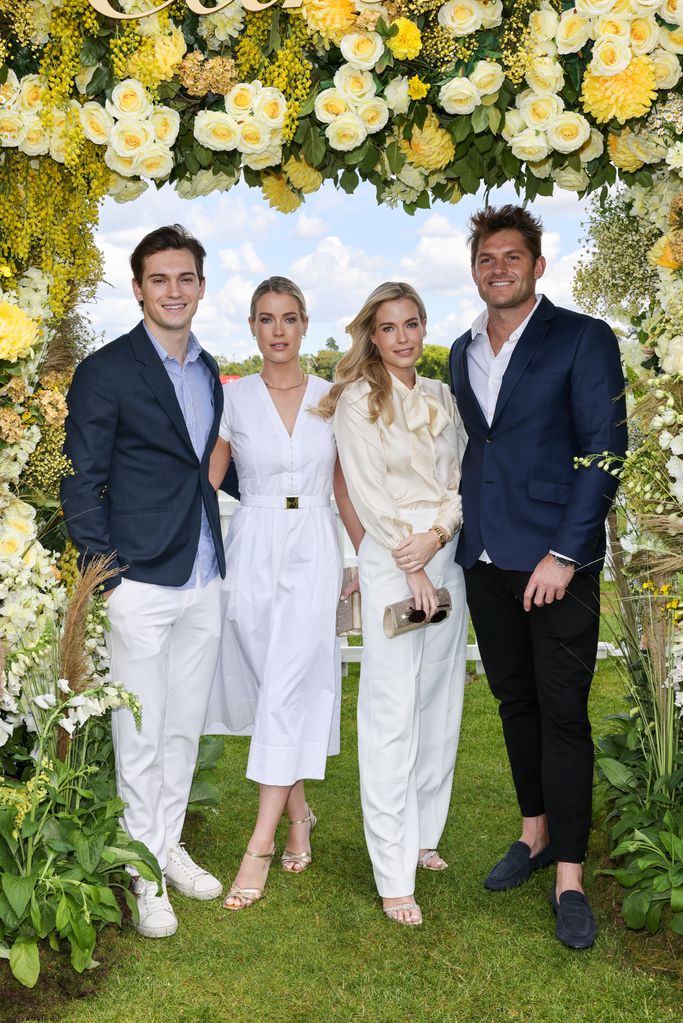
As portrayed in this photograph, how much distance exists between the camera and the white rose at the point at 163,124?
12.4 ft

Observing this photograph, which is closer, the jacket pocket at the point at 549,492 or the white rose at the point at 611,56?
the white rose at the point at 611,56

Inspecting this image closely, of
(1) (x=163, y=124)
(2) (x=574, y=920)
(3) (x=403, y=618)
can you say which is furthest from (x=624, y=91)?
(2) (x=574, y=920)

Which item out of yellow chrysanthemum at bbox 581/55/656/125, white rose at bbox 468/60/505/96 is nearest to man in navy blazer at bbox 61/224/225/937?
white rose at bbox 468/60/505/96

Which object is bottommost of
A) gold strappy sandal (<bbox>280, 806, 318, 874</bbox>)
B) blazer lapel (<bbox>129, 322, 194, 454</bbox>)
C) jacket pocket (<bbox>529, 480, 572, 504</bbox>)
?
gold strappy sandal (<bbox>280, 806, 318, 874</bbox>)

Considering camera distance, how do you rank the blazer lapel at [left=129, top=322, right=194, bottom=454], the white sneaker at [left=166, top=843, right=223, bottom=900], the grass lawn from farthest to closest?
the white sneaker at [left=166, top=843, right=223, bottom=900], the blazer lapel at [left=129, top=322, right=194, bottom=454], the grass lawn

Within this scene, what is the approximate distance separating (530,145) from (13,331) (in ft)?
6.14

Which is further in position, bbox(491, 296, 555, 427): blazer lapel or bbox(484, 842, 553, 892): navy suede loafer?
bbox(484, 842, 553, 892): navy suede loafer

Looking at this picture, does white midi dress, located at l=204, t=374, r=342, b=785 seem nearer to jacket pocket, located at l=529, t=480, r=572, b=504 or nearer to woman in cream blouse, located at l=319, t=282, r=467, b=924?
woman in cream blouse, located at l=319, t=282, r=467, b=924

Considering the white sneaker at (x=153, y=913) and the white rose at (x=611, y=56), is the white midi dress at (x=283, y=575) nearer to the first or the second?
the white sneaker at (x=153, y=913)

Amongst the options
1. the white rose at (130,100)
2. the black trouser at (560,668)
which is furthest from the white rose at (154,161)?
the black trouser at (560,668)

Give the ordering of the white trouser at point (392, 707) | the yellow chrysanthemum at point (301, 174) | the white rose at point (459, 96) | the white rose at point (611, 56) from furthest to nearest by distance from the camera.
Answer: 1. the yellow chrysanthemum at point (301, 174)
2. the white trouser at point (392, 707)
3. the white rose at point (459, 96)
4. the white rose at point (611, 56)

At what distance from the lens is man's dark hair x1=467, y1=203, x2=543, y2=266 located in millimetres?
→ 3900

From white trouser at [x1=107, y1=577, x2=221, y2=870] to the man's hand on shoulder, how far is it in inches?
46.8

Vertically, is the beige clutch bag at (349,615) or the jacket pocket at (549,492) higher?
the jacket pocket at (549,492)
